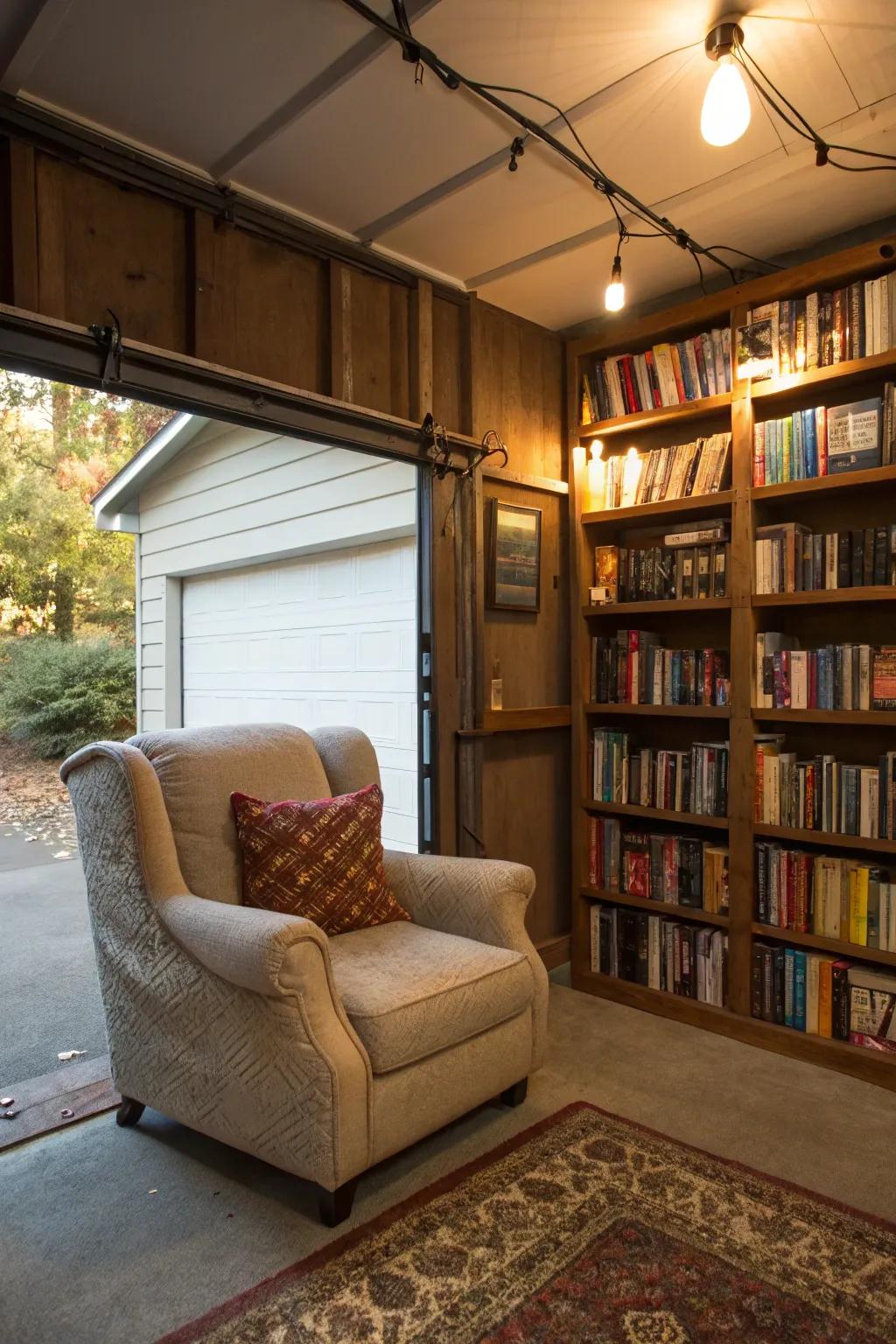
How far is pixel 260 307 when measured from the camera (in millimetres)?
2508

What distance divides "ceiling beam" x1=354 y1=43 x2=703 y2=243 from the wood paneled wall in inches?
7.6

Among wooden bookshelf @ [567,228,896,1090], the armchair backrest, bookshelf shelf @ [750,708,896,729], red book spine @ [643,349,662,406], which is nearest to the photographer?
the armchair backrest

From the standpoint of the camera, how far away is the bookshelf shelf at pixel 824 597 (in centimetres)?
249

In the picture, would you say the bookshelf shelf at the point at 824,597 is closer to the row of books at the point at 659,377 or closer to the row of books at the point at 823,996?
the row of books at the point at 659,377

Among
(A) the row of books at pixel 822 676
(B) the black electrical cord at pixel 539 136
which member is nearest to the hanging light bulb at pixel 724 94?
(B) the black electrical cord at pixel 539 136

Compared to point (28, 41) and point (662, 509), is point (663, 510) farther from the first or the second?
point (28, 41)

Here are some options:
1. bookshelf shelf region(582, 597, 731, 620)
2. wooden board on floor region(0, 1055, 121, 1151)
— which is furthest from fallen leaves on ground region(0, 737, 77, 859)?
bookshelf shelf region(582, 597, 731, 620)

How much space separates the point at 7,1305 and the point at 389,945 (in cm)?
102

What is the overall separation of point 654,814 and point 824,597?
0.95 meters

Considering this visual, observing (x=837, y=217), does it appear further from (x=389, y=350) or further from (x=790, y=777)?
(x=790, y=777)

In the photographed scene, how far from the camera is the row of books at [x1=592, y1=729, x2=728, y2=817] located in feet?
9.54

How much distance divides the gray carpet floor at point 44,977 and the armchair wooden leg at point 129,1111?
431 millimetres

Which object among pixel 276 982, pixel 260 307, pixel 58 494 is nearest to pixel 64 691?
pixel 58 494

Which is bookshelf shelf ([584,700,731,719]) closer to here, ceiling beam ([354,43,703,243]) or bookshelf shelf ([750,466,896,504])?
bookshelf shelf ([750,466,896,504])
